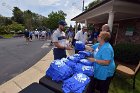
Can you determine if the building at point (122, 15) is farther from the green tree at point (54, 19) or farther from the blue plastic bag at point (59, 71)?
the green tree at point (54, 19)

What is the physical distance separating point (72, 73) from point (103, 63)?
66 cm

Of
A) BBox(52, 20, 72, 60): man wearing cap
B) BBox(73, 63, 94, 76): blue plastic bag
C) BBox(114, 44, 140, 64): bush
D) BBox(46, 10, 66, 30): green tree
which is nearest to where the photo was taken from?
BBox(73, 63, 94, 76): blue plastic bag

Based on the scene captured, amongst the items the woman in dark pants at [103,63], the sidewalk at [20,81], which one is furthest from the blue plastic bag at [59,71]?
the sidewalk at [20,81]

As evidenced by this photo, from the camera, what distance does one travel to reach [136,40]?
1309 cm

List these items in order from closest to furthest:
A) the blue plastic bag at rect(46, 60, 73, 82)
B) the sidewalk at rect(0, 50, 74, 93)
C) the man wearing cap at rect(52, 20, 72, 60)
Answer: the blue plastic bag at rect(46, 60, 73, 82)
the sidewalk at rect(0, 50, 74, 93)
the man wearing cap at rect(52, 20, 72, 60)

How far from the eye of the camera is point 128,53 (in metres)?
10.2

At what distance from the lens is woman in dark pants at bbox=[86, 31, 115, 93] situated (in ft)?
13.0

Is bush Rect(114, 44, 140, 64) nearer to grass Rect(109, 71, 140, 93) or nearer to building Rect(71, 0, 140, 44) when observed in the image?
building Rect(71, 0, 140, 44)

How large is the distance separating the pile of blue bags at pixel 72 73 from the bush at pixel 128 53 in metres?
6.26

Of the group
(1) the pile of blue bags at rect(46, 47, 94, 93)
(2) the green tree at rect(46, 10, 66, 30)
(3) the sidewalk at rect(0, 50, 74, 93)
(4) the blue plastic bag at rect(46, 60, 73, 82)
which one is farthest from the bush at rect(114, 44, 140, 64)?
(2) the green tree at rect(46, 10, 66, 30)

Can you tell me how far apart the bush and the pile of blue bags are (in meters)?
6.26

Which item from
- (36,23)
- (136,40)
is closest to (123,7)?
(136,40)

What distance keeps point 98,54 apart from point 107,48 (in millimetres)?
254

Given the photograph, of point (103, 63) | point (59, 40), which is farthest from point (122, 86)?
point (103, 63)
